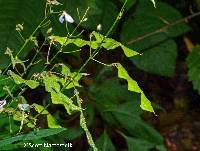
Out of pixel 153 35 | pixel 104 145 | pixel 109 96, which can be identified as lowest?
pixel 104 145

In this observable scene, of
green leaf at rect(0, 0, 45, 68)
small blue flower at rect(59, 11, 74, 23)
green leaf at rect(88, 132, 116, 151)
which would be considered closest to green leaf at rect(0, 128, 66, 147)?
small blue flower at rect(59, 11, 74, 23)

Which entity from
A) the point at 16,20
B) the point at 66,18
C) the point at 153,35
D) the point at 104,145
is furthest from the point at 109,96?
the point at 66,18

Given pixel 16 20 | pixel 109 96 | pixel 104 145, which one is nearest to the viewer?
pixel 16 20

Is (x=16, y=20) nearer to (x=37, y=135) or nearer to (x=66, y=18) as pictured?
(x=66, y=18)

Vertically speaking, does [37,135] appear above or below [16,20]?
below

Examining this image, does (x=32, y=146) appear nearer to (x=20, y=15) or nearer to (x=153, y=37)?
(x=20, y=15)

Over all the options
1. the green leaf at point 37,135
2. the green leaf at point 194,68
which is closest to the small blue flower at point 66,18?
Answer: the green leaf at point 37,135
